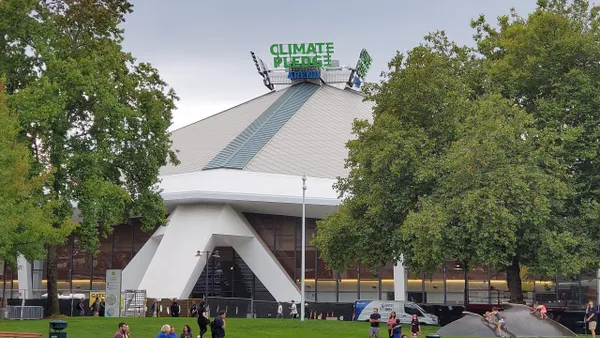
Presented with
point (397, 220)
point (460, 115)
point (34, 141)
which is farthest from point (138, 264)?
point (460, 115)

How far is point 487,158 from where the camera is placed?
32.0m

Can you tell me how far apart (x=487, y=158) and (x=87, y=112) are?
18.9 meters

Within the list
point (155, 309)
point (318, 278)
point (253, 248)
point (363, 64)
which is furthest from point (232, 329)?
point (363, 64)

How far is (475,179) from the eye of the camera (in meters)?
31.9

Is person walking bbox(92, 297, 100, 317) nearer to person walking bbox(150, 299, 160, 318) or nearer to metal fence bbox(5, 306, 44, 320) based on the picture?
person walking bbox(150, 299, 160, 318)

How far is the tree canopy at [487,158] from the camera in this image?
104ft

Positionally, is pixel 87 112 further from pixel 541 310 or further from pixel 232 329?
pixel 541 310

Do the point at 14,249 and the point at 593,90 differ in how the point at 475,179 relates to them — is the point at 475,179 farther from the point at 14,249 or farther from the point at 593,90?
the point at 14,249

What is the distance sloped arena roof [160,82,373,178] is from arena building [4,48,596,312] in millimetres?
153

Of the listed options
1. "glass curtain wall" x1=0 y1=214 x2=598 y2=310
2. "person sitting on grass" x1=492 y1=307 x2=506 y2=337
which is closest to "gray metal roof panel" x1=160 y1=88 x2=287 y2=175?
"glass curtain wall" x1=0 y1=214 x2=598 y2=310

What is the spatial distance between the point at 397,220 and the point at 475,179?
5372mm

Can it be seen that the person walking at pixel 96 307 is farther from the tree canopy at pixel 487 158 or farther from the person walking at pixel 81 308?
the tree canopy at pixel 487 158

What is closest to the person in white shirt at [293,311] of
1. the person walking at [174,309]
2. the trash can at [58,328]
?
the person walking at [174,309]

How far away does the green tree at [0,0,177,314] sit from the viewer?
35781mm
